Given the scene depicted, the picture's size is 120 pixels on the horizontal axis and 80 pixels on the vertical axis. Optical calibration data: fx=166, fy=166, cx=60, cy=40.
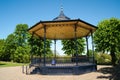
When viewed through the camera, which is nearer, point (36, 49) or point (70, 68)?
point (70, 68)

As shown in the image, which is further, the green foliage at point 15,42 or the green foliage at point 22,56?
the green foliage at point 15,42

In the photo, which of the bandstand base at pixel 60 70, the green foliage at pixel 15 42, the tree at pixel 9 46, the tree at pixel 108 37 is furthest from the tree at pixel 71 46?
the tree at pixel 9 46

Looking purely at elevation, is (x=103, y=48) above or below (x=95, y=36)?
below

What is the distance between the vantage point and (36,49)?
5078cm

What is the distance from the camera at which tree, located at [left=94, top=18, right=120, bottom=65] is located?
2764 centimetres

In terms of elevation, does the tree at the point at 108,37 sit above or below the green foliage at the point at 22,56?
above

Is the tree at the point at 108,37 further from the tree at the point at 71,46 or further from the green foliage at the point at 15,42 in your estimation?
the green foliage at the point at 15,42

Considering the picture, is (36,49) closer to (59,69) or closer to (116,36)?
(116,36)

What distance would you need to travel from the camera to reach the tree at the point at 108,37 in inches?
1088

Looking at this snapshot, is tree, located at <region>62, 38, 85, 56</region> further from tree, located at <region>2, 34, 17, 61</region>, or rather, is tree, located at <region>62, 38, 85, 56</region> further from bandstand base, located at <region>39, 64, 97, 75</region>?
tree, located at <region>2, 34, 17, 61</region>

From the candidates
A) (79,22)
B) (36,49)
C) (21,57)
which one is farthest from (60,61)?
(21,57)

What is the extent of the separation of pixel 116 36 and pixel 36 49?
28.3m

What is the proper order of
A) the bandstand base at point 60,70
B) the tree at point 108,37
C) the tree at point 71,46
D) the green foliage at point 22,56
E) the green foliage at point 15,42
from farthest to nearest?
the green foliage at point 15,42, the green foliage at point 22,56, the tree at point 71,46, the tree at point 108,37, the bandstand base at point 60,70

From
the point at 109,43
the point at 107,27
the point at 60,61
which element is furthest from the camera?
the point at 107,27
